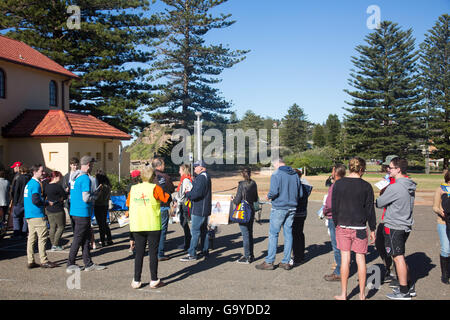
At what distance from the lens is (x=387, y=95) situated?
4784 cm

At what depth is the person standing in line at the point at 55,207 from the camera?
7.45 m

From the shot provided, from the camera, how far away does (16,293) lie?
5.60 m

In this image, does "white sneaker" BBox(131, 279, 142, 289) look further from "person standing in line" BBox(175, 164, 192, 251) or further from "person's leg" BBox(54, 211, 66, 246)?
"person's leg" BBox(54, 211, 66, 246)

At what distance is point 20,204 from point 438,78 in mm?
51605

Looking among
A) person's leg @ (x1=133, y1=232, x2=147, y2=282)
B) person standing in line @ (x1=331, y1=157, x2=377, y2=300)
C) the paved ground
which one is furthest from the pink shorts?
person's leg @ (x1=133, y1=232, x2=147, y2=282)

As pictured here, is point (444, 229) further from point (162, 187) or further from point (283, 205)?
point (162, 187)

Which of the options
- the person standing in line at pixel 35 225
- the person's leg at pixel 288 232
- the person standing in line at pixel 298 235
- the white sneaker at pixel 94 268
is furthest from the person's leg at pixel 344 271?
the person standing in line at pixel 35 225

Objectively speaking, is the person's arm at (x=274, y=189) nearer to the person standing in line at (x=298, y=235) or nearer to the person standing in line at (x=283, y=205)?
the person standing in line at (x=283, y=205)

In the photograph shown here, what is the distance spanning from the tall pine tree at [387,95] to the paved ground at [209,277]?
4262 centimetres

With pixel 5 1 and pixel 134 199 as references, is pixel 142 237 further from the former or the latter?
pixel 5 1

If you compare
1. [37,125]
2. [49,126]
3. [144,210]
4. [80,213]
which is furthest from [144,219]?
[37,125]

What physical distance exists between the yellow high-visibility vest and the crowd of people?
14mm
